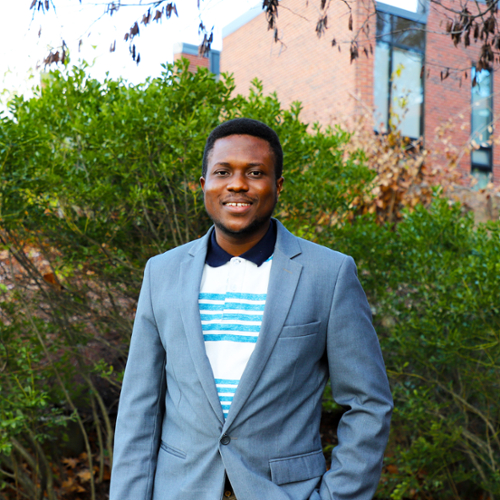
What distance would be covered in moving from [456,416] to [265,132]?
3.19m

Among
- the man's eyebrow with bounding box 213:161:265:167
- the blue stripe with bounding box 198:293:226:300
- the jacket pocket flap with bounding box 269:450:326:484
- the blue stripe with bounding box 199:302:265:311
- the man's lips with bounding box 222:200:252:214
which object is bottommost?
the jacket pocket flap with bounding box 269:450:326:484

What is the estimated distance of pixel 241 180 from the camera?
1.81m

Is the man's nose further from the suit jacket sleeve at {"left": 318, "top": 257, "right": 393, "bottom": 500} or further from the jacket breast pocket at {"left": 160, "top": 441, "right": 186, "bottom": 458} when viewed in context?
the jacket breast pocket at {"left": 160, "top": 441, "right": 186, "bottom": 458}

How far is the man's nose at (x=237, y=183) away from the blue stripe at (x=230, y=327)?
456mm

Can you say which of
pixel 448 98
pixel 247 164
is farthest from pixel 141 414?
pixel 448 98

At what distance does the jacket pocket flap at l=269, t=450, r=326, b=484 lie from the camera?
165 cm

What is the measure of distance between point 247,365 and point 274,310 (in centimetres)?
19

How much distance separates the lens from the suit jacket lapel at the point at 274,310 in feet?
5.39

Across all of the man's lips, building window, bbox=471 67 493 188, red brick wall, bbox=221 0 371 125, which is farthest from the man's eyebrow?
building window, bbox=471 67 493 188

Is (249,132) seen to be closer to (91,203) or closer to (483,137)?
(91,203)

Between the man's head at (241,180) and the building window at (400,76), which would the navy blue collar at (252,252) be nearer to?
the man's head at (241,180)

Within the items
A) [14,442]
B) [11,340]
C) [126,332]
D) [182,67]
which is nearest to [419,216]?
[182,67]

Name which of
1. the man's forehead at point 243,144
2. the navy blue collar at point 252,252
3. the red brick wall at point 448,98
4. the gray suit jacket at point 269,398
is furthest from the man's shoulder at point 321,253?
the red brick wall at point 448,98

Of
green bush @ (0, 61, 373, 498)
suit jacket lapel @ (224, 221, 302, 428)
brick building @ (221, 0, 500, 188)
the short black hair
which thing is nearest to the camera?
suit jacket lapel @ (224, 221, 302, 428)
